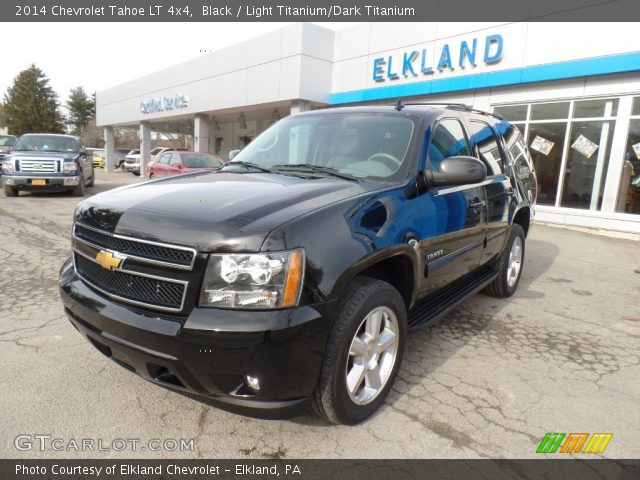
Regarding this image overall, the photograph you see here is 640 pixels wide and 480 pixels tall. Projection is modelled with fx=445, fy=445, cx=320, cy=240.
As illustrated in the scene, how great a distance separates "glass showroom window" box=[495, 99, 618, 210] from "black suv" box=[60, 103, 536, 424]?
936cm

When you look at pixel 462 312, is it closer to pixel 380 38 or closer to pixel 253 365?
pixel 253 365

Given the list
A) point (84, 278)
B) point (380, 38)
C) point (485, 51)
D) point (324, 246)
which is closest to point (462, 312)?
point (324, 246)

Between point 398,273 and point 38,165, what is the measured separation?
12.0 metres

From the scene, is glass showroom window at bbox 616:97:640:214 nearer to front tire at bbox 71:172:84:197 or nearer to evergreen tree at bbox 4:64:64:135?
front tire at bbox 71:172:84:197

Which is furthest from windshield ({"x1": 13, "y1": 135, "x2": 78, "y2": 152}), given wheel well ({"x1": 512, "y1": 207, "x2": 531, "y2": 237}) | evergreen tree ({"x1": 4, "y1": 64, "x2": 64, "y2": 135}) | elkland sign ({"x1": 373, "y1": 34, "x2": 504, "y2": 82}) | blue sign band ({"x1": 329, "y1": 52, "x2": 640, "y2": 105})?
evergreen tree ({"x1": 4, "y1": 64, "x2": 64, "y2": 135})

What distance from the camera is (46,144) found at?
491 inches

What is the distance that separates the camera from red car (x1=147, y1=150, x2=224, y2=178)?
536 inches

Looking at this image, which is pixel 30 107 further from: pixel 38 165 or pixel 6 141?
pixel 38 165

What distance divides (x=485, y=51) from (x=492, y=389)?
11600 mm

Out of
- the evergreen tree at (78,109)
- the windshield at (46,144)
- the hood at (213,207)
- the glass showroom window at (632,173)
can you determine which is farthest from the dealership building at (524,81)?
the evergreen tree at (78,109)

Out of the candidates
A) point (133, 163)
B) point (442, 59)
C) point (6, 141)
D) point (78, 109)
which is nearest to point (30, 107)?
point (78, 109)

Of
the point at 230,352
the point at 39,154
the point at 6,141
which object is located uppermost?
the point at 6,141

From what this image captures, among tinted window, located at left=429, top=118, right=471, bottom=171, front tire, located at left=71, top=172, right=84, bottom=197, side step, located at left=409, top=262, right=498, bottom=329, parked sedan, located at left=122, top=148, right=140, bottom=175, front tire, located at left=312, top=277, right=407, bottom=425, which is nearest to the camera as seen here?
front tire, located at left=312, top=277, right=407, bottom=425

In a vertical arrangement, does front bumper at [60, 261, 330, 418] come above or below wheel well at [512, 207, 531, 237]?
below
